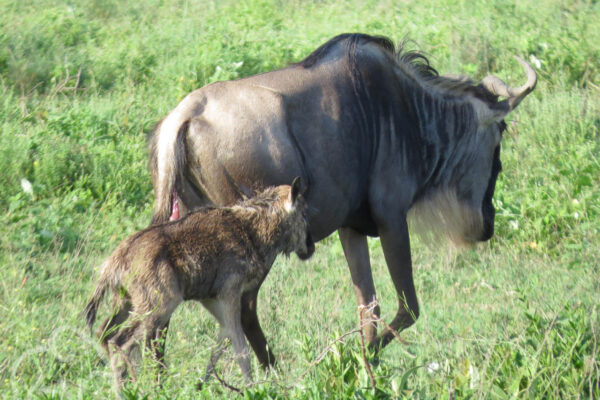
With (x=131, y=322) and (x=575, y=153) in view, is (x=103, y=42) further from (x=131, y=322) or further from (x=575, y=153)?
(x=131, y=322)

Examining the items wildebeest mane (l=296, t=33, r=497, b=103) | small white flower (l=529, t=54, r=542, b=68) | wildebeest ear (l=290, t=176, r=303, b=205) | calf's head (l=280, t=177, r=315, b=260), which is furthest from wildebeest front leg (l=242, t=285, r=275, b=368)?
small white flower (l=529, t=54, r=542, b=68)

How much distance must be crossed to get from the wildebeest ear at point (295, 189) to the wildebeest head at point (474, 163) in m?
1.40

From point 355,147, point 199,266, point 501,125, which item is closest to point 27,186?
point 355,147

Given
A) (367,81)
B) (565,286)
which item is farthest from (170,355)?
(565,286)

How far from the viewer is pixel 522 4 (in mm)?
10156

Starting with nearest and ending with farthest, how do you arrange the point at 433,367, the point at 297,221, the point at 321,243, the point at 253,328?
the point at 433,367 → the point at 297,221 → the point at 253,328 → the point at 321,243

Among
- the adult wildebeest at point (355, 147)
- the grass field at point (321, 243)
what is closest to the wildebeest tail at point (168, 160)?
the adult wildebeest at point (355, 147)

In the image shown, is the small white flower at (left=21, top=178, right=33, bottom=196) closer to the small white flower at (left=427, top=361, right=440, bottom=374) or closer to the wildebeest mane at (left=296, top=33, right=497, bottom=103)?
the wildebeest mane at (left=296, top=33, right=497, bottom=103)

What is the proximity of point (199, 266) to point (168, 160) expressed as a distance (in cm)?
60

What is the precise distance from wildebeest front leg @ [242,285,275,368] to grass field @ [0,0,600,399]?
5.0 inches

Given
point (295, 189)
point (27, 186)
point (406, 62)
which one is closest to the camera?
point (295, 189)

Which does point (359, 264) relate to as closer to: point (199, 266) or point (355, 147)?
point (355, 147)

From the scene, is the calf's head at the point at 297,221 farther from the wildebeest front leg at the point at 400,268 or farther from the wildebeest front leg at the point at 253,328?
the wildebeest front leg at the point at 400,268

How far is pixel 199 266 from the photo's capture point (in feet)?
12.9
